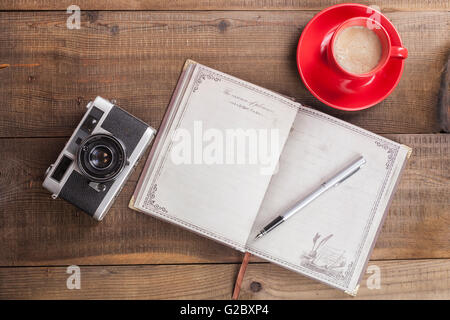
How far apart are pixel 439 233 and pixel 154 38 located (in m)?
0.74

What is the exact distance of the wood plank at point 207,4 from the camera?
2.55ft

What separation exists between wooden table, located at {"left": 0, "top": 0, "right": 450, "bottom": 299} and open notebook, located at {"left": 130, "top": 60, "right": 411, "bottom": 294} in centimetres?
5

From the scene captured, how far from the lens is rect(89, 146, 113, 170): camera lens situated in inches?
27.5

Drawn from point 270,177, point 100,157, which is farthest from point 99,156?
point 270,177

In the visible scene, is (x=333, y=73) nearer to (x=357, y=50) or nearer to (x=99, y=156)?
(x=357, y=50)

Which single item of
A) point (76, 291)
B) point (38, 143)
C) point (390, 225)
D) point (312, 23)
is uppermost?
point (312, 23)

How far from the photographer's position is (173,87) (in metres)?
0.77

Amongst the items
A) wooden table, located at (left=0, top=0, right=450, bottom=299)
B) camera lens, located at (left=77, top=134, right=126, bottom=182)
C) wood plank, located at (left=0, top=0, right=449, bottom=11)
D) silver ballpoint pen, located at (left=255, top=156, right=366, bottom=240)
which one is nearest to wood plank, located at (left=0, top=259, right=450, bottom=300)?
wooden table, located at (left=0, top=0, right=450, bottom=299)

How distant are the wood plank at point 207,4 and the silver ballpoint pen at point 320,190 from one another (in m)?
0.34

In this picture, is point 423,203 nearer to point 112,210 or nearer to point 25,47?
point 112,210

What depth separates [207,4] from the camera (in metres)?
0.79

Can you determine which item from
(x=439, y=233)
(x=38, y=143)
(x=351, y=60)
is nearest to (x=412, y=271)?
(x=439, y=233)

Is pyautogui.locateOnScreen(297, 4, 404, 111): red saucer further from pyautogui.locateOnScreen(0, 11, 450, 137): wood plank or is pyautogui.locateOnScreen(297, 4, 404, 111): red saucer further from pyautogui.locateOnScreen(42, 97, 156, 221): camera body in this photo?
pyautogui.locateOnScreen(42, 97, 156, 221): camera body

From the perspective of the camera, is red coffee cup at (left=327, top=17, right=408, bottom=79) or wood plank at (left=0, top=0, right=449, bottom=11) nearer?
red coffee cup at (left=327, top=17, right=408, bottom=79)
